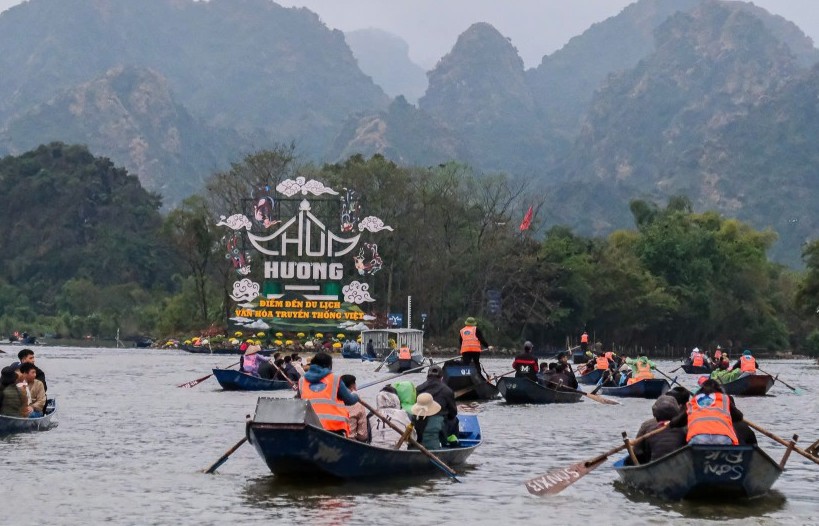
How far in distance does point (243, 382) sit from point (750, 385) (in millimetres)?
17719

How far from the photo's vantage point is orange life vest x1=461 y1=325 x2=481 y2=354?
36.8 meters

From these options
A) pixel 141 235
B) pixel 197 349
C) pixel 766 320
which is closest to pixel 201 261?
pixel 197 349

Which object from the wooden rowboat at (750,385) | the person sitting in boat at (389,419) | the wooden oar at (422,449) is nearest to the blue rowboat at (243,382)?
the wooden rowboat at (750,385)

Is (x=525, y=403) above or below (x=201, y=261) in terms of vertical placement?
below

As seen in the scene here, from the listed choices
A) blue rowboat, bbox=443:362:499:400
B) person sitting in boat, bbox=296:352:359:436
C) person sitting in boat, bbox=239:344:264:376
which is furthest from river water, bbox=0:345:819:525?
person sitting in boat, bbox=239:344:264:376

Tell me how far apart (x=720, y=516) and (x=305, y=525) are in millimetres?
5568

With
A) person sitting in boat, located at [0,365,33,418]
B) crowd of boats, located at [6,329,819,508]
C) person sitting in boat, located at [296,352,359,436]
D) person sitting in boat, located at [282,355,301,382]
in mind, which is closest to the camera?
crowd of boats, located at [6,329,819,508]

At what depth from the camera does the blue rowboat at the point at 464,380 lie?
119 feet

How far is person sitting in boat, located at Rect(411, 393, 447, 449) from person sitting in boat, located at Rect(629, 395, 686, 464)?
3.46m

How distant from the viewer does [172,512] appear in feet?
57.4

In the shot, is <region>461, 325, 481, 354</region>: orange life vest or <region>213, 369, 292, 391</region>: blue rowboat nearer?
<region>461, 325, 481, 354</region>: orange life vest

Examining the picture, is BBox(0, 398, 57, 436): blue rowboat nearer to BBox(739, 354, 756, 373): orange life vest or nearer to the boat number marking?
the boat number marking

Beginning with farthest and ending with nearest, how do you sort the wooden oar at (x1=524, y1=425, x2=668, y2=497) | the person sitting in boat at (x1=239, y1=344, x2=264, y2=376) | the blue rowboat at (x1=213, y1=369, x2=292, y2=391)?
the person sitting in boat at (x1=239, y1=344, x2=264, y2=376)
the blue rowboat at (x1=213, y1=369, x2=292, y2=391)
the wooden oar at (x1=524, y1=425, x2=668, y2=497)

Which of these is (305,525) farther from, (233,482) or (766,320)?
(766,320)
